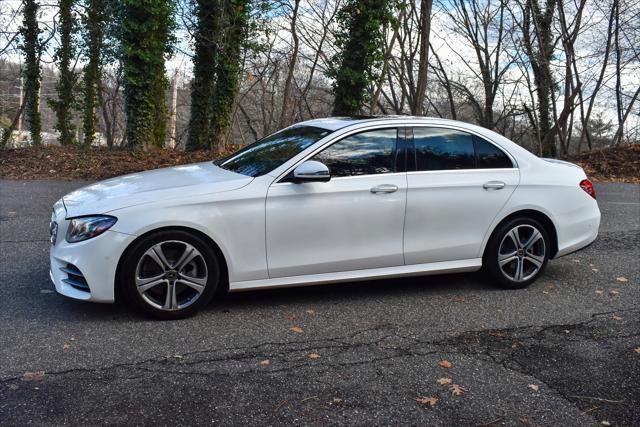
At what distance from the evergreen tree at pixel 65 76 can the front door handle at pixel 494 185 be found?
19.2 metres

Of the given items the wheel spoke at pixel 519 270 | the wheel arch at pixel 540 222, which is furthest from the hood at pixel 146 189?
the wheel spoke at pixel 519 270

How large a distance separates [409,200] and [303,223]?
3.21 ft

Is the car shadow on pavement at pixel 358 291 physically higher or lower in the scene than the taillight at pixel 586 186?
lower

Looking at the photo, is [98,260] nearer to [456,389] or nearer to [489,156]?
[456,389]

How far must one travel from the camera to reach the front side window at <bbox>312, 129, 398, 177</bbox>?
5160 mm

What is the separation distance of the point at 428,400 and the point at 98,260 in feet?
8.23

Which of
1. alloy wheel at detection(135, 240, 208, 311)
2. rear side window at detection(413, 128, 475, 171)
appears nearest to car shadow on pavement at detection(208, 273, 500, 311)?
alloy wheel at detection(135, 240, 208, 311)

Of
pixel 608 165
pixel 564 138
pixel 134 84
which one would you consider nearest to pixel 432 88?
pixel 564 138

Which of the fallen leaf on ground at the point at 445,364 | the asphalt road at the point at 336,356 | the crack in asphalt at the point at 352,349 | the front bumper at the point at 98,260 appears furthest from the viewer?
the front bumper at the point at 98,260

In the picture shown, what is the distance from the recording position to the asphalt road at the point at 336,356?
11.2ft

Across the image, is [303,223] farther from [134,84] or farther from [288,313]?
[134,84]

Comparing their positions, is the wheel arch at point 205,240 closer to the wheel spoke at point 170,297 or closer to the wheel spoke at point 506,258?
the wheel spoke at point 170,297

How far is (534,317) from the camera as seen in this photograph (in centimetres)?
511

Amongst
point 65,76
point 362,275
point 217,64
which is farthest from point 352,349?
point 65,76
